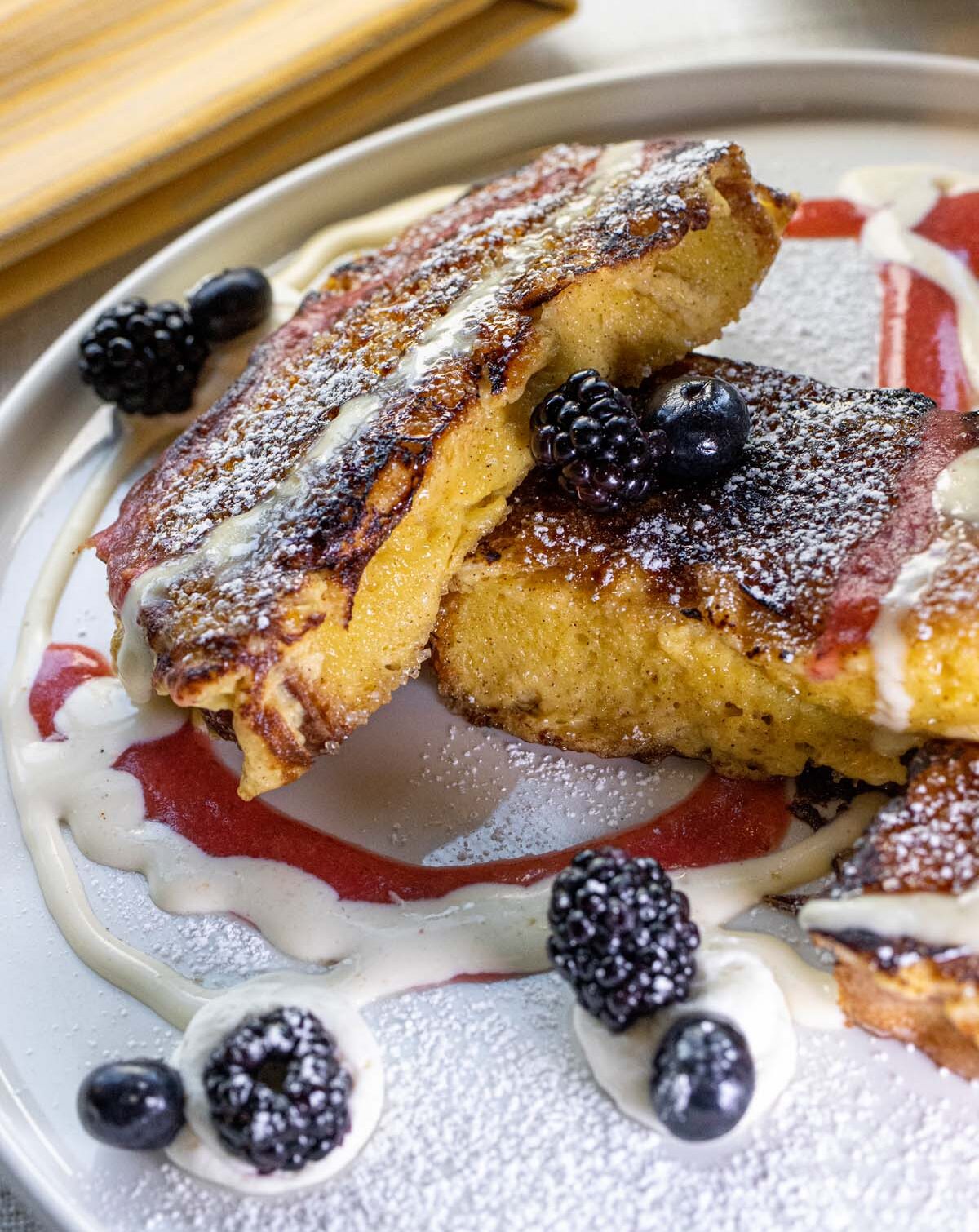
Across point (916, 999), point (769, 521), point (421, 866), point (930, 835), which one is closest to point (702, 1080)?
point (916, 999)

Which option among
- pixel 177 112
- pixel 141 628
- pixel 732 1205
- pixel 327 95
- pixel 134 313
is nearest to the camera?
pixel 732 1205

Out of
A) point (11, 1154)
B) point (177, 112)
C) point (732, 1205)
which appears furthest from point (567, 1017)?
point (177, 112)

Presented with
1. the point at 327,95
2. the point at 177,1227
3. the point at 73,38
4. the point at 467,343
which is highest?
the point at 73,38

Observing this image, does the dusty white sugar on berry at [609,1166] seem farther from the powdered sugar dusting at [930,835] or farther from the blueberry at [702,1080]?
the powdered sugar dusting at [930,835]

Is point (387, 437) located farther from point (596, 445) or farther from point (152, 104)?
point (152, 104)

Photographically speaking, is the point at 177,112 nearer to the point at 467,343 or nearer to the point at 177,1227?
the point at 467,343

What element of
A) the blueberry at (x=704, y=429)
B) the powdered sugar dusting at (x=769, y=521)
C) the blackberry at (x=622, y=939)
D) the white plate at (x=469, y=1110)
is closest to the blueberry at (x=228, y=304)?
the white plate at (x=469, y=1110)
